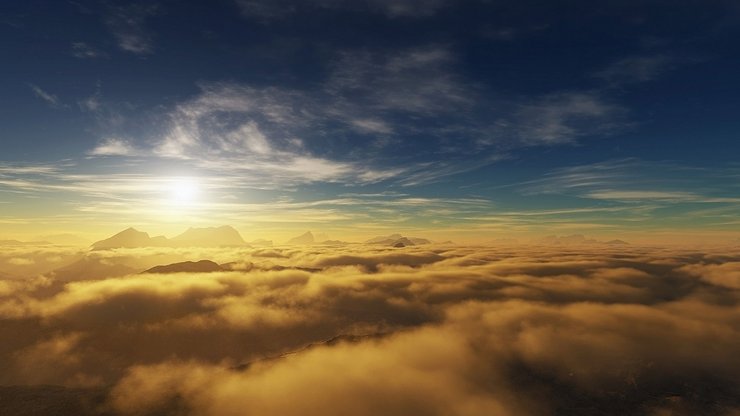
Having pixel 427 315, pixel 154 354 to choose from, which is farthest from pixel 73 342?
pixel 427 315

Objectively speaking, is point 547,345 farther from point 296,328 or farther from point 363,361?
point 296,328

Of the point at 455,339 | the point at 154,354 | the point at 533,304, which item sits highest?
the point at 533,304

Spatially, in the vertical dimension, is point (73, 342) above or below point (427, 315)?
below

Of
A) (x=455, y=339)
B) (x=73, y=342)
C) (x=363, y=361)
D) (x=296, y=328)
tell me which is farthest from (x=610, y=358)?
(x=73, y=342)

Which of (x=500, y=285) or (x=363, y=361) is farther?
(x=500, y=285)

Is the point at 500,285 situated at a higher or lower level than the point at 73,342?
higher

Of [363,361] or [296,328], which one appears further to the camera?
[296,328]

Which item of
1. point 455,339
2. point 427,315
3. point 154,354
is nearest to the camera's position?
point 455,339

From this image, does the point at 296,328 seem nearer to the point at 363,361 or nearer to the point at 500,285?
the point at 363,361

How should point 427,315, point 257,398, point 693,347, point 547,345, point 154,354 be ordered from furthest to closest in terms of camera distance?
1. point 427,315
2. point 154,354
3. point 547,345
4. point 693,347
5. point 257,398
